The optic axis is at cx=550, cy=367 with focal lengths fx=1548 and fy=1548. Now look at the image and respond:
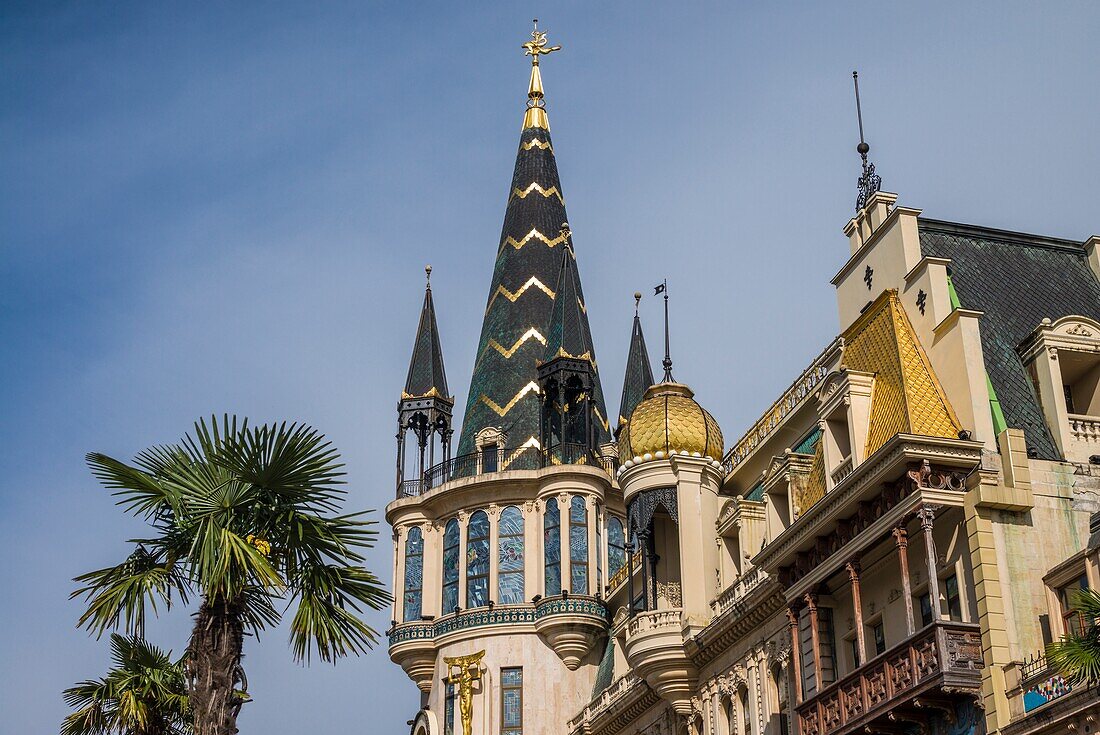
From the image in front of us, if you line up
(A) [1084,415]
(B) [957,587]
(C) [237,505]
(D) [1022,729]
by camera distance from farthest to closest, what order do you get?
(A) [1084,415] → (B) [957,587] → (D) [1022,729] → (C) [237,505]

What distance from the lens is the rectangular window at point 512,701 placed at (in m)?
47.9

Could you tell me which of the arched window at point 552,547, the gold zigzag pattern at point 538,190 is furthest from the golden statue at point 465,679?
the gold zigzag pattern at point 538,190

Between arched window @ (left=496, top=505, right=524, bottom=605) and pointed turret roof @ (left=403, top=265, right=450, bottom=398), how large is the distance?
6.95 meters

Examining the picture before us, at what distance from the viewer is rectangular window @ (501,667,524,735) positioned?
47875mm

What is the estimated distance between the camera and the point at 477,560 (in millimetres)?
49969

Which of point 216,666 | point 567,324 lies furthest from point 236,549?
point 567,324

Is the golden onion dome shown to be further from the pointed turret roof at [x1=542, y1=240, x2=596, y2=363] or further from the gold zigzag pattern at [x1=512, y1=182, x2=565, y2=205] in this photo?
the gold zigzag pattern at [x1=512, y1=182, x2=565, y2=205]

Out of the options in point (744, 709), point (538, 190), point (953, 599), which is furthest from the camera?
point (538, 190)

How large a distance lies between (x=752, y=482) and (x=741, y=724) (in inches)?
253

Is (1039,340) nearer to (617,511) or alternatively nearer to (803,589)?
(803,589)

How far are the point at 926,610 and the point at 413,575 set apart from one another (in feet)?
83.6

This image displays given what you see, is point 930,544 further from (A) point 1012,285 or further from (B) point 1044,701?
(A) point 1012,285

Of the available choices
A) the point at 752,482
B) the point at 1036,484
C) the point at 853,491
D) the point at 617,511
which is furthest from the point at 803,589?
the point at 617,511

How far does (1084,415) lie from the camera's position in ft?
97.9
